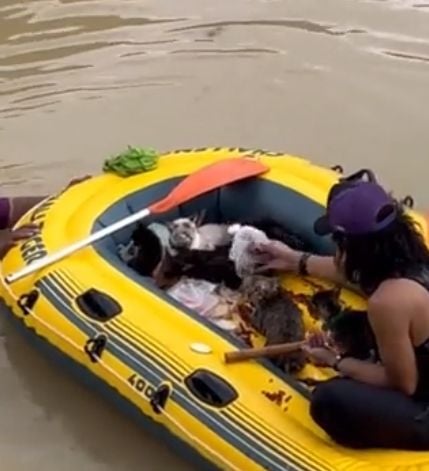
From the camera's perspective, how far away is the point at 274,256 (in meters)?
4.18

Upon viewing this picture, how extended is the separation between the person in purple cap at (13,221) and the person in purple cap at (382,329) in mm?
1239

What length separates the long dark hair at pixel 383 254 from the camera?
11.0 ft

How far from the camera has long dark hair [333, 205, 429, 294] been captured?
3.34 m

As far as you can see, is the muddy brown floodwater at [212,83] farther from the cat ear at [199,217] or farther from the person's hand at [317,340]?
the person's hand at [317,340]

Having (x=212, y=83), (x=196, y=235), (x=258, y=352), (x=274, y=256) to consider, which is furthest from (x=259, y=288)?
(x=212, y=83)

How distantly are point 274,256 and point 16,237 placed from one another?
33.6 inches

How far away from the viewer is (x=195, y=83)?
611cm

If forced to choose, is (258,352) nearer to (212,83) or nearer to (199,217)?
(199,217)

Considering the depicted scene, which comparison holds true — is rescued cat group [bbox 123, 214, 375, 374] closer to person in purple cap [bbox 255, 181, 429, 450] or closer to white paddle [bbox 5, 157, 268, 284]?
white paddle [bbox 5, 157, 268, 284]

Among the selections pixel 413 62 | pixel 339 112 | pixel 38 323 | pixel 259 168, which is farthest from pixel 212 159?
pixel 413 62

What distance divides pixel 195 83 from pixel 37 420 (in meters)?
2.30

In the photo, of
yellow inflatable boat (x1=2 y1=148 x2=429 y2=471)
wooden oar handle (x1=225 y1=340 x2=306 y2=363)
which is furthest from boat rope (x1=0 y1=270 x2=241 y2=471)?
wooden oar handle (x1=225 y1=340 x2=306 y2=363)

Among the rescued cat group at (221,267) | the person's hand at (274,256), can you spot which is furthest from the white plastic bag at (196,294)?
the person's hand at (274,256)

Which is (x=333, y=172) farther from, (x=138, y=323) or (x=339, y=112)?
(x=339, y=112)
